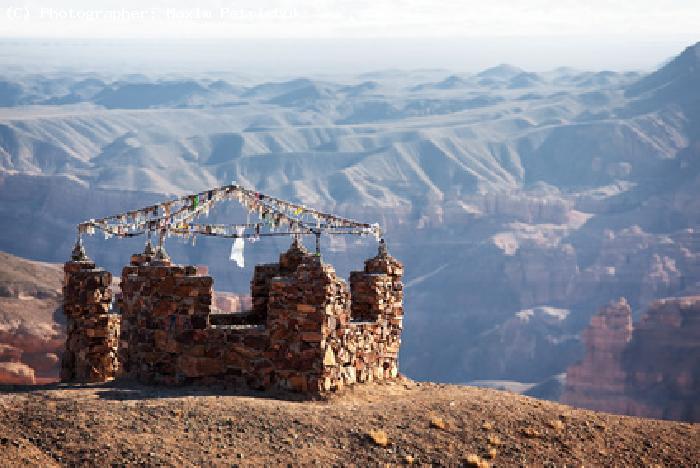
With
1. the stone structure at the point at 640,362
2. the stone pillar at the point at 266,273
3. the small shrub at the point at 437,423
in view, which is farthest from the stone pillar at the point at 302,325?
the stone structure at the point at 640,362

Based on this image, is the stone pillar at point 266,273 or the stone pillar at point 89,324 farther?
the stone pillar at point 89,324

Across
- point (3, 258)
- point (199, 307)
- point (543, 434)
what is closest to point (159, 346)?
point (199, 307)

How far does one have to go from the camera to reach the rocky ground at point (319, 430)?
1881 cm

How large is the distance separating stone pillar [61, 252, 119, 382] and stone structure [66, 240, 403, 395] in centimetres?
231

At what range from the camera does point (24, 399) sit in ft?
66.2

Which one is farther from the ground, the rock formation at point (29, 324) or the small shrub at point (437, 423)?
the small shrub at point (437, 423)

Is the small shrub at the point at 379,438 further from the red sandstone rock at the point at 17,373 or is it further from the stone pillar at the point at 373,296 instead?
the red sandstone rock at the point at 17,373

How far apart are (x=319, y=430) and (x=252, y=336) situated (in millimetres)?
3279

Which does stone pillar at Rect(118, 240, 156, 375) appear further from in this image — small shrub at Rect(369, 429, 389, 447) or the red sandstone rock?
the red sandstone rock

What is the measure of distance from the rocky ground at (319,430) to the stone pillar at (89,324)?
161 inches

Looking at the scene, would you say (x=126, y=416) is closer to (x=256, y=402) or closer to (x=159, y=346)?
(x=256, y=402)

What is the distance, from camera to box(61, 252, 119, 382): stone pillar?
27.3 meters

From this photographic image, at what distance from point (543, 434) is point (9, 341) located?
55709mm

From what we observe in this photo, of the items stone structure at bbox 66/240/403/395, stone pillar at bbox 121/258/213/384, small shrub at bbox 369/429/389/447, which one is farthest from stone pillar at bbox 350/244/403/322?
small shrub at bbox 369/429/389/447
